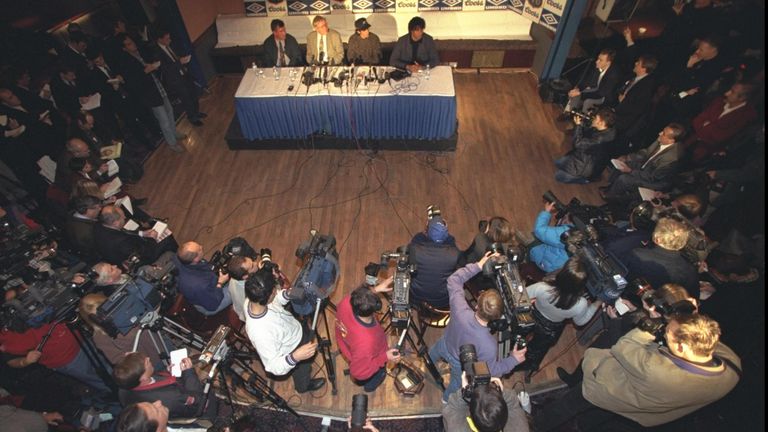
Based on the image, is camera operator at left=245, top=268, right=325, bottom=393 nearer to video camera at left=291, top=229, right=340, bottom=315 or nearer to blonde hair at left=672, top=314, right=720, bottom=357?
video camera at left=291, top=229, right=340, bottom=315

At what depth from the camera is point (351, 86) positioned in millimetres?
5352

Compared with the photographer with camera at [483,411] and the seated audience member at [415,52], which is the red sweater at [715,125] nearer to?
the seated audience member at [415,52]

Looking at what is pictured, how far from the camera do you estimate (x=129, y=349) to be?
2.71 meters

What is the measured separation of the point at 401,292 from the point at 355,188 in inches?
115

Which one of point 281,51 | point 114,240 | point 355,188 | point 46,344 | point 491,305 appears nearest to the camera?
point 491,305

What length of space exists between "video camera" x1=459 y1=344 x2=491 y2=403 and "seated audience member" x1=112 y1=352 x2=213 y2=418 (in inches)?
65.8

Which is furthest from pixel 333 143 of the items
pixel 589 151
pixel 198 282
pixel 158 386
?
pixel 158 386

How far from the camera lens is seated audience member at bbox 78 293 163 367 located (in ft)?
8.37

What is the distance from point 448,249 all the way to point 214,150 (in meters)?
4.73

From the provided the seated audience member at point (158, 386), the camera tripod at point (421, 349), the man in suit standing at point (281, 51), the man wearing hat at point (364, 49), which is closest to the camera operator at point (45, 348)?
the seated audience member at point (158, 386)

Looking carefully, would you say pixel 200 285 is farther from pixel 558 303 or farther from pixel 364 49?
pixel 364 49

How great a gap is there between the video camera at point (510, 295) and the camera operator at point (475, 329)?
8 cm

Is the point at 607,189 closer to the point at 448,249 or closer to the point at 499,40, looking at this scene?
the point at 448,249

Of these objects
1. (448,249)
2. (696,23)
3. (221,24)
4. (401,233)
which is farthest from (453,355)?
(221,24)
